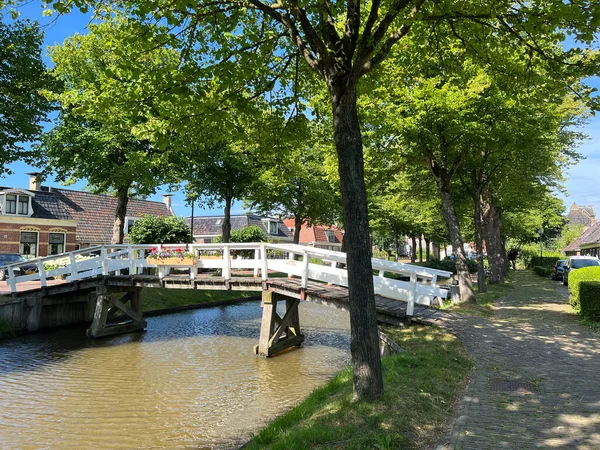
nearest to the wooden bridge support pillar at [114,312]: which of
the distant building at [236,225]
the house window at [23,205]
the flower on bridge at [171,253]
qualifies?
the flower on bridge at [171,253]

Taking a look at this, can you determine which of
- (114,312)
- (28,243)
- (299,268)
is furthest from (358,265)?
(28,243)

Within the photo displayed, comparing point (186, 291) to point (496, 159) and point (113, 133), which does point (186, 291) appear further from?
point (496, 159)

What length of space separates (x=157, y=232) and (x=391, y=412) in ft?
72.8

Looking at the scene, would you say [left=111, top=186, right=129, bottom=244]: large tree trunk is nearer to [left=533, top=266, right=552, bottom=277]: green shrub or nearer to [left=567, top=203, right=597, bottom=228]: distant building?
[left=533, top=266, right=552, bottom=277]: green shrub

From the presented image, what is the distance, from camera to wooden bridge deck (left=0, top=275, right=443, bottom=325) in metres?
9.89

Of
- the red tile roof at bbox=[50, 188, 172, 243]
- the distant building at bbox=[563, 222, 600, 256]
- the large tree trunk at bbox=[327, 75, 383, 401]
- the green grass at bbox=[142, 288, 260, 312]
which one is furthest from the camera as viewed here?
the distant building at bbox=[563, 222, 600, 256]

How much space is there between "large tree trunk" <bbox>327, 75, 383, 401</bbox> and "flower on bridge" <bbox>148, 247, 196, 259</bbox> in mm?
10081

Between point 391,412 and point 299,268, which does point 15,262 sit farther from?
point 391,412

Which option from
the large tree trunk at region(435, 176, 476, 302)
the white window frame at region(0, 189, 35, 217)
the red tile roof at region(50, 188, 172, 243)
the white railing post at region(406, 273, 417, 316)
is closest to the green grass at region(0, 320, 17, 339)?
the white railing post at region(406, 273, 417, 316)

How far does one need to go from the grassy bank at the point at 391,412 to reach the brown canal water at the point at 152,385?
1.72 metres

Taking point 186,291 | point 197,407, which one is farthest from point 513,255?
point 197,407

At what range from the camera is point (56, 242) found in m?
34.6

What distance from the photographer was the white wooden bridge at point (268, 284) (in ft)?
33.2

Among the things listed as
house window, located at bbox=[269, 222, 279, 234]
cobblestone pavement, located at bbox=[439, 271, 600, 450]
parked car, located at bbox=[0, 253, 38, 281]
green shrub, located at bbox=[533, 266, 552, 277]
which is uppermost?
house window, located at bbox=[269, 222, 279, 234]
